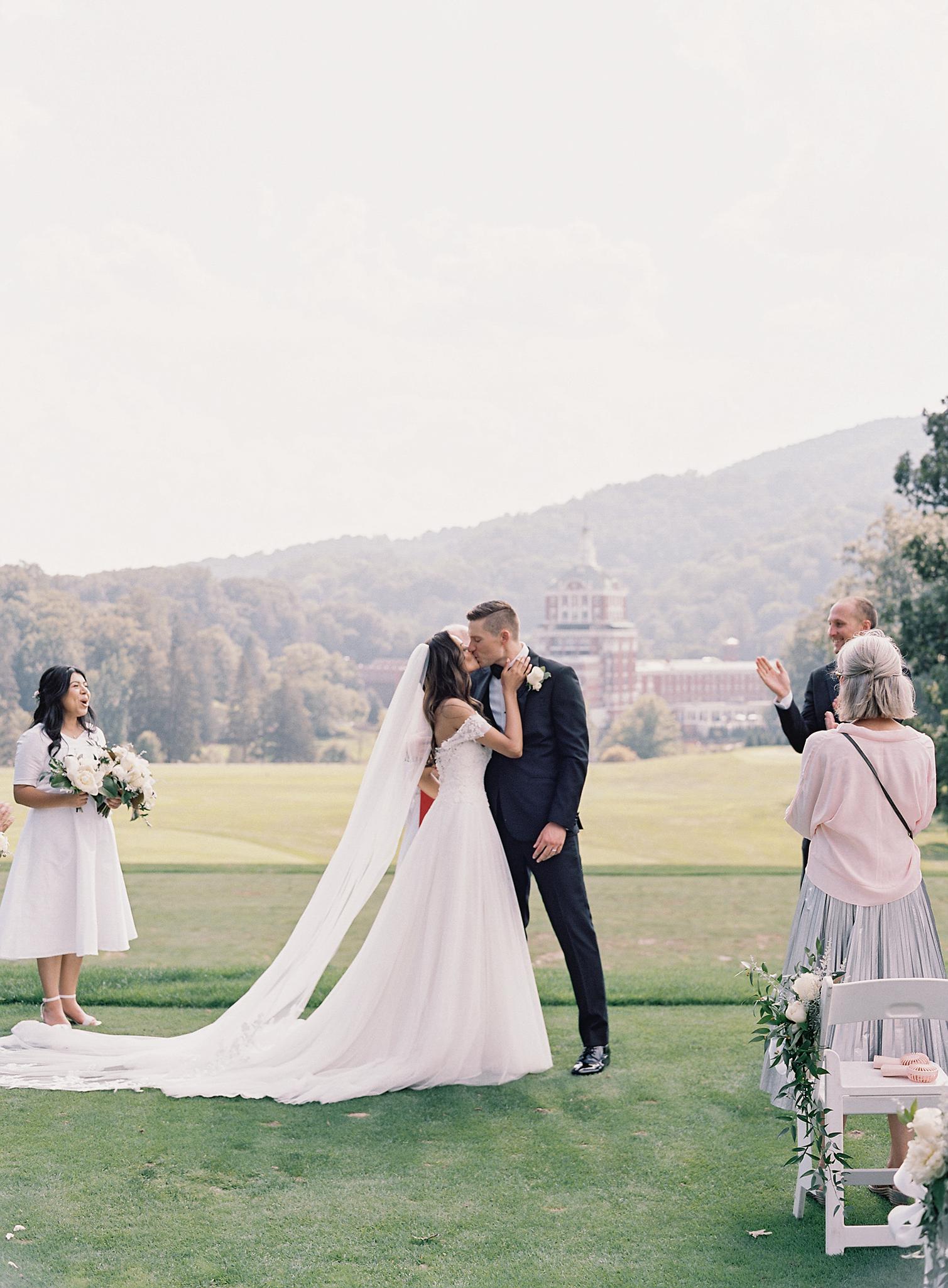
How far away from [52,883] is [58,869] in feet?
0.23

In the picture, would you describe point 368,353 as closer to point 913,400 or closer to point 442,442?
point 442,442

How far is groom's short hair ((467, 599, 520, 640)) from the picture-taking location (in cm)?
542

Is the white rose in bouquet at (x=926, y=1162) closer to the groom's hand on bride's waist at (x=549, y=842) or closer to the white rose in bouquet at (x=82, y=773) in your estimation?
the groom's hand on bride's waist at (x=549, y=842)

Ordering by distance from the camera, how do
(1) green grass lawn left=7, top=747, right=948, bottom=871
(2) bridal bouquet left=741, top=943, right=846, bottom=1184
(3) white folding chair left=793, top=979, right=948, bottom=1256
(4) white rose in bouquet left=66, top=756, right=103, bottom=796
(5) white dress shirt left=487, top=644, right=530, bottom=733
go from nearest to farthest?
(3) white folding chair left=793, top=979, right=948, bottom=1256 → (2) bridal bouquet left=741, top=943, right=846, bottom=1184 → (5) white dress shirt left=487, top=644, right=530, bottom=733 → (4) white rose in bouquet left=66, top=756, right=103, bottom=796 → (1) green grass lawn left=7, top=747, right=948, bottom=871

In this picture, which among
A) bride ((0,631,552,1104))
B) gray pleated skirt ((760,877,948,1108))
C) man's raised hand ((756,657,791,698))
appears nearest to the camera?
gray pleated skirt ((760,877,948,1108))

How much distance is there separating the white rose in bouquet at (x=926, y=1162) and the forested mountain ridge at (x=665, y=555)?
43.5 m

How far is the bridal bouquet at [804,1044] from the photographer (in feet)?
11.7

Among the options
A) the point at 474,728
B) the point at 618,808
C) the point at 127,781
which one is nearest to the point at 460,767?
the point at 474,728

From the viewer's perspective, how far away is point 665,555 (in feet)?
201

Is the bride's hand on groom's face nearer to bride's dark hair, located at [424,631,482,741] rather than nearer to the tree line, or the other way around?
bride's dark hair, located at [424,631,482,741]

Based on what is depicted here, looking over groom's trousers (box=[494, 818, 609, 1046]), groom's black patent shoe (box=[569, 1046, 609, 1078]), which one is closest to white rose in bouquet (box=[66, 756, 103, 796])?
groom's trousers (box=[494, 818, 609, 1046])

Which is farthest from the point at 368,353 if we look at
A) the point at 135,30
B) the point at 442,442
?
the point at 135,30

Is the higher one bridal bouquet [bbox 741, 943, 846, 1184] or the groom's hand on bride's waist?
the groom's hand on bride's waist

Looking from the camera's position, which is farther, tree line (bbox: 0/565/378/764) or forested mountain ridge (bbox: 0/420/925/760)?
forested mountain ridge (bbox: 0/420/925/760)
